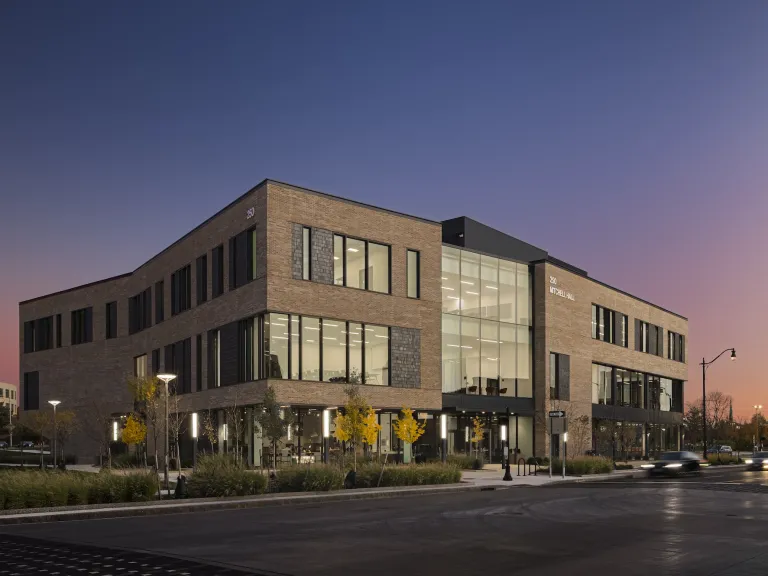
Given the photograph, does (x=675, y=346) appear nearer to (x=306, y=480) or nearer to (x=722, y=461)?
(x=722, y=461)

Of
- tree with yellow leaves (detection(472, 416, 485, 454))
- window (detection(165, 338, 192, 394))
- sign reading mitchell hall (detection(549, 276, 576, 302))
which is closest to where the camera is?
window (detection(165, 338, 192, 394))

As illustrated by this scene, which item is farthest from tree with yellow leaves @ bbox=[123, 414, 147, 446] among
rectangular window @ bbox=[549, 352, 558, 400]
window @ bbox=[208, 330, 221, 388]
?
rectangular window @ bbox=[549, 352, 558, 400]

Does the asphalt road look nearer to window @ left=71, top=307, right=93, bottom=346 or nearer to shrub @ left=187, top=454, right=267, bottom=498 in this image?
shrub @ left=187, top=454, right=267, bottom=498

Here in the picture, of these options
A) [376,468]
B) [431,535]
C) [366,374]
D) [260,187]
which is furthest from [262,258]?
[431,535]

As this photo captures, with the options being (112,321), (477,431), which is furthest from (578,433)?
(112,321)

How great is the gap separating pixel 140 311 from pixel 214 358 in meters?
19.0

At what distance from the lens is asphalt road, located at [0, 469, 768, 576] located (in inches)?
521

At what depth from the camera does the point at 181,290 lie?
5456 cm

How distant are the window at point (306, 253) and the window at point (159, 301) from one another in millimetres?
A: 18756

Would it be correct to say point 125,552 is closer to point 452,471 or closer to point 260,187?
point 452,471

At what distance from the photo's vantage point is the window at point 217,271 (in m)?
47.4

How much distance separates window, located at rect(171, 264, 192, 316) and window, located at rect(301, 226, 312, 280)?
480 inches

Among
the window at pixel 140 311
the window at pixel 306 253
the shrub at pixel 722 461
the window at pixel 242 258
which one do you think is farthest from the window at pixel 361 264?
the shrub at pixel 722 461

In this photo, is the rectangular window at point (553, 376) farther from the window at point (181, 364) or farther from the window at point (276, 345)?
the window at point (181, 364)
